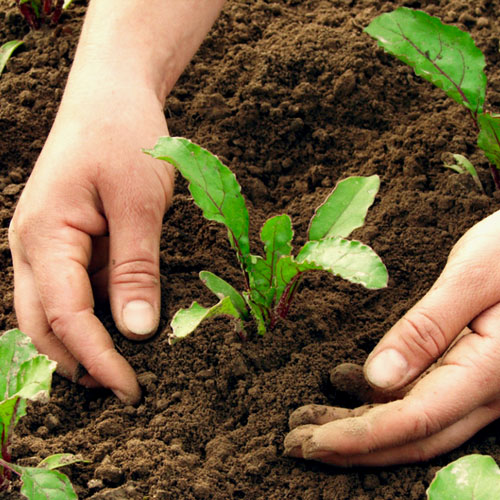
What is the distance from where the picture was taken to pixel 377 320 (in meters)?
1.75

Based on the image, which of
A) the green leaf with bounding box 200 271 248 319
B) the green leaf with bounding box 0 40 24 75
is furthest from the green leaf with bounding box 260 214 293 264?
the green leaf with bounding box 0 40 24 75

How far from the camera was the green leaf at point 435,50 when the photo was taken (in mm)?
1777

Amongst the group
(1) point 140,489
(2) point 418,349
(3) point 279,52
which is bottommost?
(1) point 140,489

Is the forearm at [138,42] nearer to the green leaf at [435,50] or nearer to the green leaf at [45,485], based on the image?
the green leaf at [435,50]

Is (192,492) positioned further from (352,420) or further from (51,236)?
(51,236)

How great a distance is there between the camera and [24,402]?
133 cm

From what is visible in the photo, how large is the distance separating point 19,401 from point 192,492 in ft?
1.29

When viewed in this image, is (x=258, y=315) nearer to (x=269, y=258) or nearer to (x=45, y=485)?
(x=269, y=258)

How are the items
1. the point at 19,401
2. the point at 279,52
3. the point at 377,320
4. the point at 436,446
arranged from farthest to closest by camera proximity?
the point at 279,52
the point at 377,320
the point at 436,446
the point at 19,401

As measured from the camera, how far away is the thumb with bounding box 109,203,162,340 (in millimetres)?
1621

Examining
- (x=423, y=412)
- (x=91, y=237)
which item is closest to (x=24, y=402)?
(x=91, y=237)

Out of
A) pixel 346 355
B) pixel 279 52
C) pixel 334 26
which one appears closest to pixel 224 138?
pixel 279 52

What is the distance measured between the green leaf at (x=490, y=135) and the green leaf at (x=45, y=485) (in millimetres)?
1298

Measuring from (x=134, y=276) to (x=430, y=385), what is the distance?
72 centimetres
